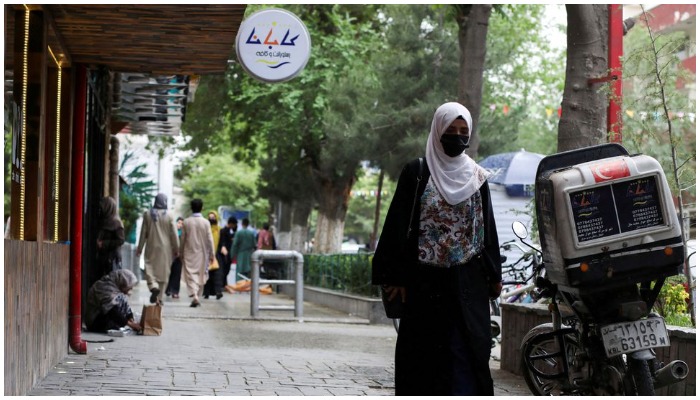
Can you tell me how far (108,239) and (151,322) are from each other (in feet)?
3.53

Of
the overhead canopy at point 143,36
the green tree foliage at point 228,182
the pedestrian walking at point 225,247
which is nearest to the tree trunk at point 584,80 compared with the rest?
the overhead canopy at point 143,36

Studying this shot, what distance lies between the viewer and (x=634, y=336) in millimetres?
6020

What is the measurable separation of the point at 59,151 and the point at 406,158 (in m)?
18.1

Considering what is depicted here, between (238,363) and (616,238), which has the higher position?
(616,238)

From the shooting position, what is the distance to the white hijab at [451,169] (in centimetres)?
598

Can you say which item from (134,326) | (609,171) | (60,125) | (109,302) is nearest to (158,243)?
(134,326)

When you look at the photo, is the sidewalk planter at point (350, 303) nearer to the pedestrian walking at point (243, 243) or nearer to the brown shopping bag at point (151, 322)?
the pedestrian walking at point (243, 243)

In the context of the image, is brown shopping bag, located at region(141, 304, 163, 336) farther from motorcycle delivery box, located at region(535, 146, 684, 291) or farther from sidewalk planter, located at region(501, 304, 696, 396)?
motorcycle delivery box, located at region(535, 146, 684, 291)

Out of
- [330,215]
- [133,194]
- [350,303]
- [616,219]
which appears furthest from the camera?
[330,215]

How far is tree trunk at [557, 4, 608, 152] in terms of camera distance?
10.1 meters

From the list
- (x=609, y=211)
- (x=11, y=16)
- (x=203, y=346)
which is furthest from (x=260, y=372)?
(x=609, y=211)

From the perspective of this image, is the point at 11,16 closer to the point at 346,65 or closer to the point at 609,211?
the point at 609,211

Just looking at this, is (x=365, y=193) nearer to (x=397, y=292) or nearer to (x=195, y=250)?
(x=195, y=250)

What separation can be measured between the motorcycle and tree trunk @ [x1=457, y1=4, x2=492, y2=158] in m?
8.96
